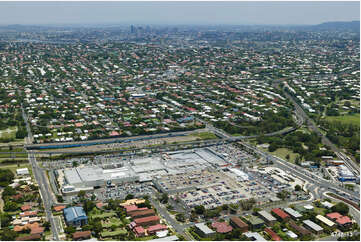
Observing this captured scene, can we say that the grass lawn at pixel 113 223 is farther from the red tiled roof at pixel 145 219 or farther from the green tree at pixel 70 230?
the green tree at pixel 70 230

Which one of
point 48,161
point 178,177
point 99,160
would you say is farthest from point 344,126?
point 48,161

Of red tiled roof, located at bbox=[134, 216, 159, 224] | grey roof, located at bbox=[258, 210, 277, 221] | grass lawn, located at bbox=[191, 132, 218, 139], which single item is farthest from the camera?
grass lawn, located at bbox=[191, 132, 218, 139]

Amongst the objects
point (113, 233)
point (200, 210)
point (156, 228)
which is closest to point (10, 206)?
point (113, 233)

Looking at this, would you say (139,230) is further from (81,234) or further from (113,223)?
(81,234)

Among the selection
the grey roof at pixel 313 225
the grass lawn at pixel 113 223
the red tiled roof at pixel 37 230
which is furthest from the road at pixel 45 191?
the grey roof at pixel 313 225

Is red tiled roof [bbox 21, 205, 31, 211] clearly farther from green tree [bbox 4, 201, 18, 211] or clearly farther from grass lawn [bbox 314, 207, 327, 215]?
grass lawn [bbox 314, 207, 327, 215]

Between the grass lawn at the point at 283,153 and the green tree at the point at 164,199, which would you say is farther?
the grass lawn at the point at 283,153

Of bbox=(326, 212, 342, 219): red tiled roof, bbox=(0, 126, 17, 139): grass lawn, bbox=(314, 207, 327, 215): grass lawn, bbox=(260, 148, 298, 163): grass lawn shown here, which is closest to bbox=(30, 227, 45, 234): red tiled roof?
bbox=(314, 207, 327, 215): grass lawn

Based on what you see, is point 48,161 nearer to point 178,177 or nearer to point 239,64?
point 178,177
